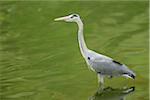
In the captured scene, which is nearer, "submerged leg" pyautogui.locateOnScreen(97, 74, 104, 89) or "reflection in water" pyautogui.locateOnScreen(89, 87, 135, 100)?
"reflection in water" pyautogui.locateOnScreen(89, 87, 135, 100)

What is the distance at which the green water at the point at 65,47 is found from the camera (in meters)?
9.15

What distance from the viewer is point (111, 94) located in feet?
28.9

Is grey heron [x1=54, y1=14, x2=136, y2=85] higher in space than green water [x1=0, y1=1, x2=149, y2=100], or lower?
higher

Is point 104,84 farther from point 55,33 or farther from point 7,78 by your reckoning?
point 55,33

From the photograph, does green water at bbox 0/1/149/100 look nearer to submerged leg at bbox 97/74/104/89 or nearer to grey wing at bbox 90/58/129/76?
submerged leg at bbox 97/74/104/89

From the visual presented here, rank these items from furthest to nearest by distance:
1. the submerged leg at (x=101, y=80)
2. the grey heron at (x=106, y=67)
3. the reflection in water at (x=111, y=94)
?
the submerged leg at (x=101, y=80) → the grey heron at (x=106, y=67) → the reflection in water at (x=111, y=94)

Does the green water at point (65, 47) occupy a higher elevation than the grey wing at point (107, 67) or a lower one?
lower

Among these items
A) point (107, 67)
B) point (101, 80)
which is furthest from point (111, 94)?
point (107, 67)

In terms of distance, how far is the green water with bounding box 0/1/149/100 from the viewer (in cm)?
915

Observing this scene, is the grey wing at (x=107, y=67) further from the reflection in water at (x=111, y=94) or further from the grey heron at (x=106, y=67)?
the reflection in water at (x=111, y=94)

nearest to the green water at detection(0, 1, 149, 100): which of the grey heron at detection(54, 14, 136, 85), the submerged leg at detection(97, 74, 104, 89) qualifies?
the submerged leg at detection(97, 74, 104, 89)

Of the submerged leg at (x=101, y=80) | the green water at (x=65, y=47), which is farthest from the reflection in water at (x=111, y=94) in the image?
the submerged leg at (x=101, y=80)

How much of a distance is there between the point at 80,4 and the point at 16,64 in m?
5.19

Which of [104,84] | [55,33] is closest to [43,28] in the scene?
[55,33]
